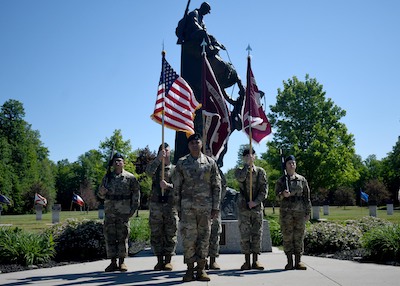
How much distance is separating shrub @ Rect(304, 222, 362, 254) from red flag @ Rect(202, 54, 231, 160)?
3754 millimetres

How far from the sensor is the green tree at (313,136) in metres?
32.1

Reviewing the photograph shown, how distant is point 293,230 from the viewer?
7.70 m

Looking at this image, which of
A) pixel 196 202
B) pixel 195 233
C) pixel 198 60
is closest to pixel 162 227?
pixel 195 233

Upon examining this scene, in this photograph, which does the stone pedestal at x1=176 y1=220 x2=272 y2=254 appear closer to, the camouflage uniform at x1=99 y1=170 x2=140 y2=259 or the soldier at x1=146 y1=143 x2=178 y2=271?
the soldier at x1=146 y1=143 x2=178 y2=271

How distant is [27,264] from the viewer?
28.1 feet

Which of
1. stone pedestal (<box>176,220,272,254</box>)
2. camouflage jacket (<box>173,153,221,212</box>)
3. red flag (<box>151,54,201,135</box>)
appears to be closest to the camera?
camouflage jacket (<box>173,153,221,212</box>)

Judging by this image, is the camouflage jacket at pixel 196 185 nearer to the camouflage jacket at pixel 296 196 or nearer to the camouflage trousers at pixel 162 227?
the camouflage trousers at pixel 162 227

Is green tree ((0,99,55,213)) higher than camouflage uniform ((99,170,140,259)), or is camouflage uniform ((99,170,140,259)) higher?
green tree ((0,99,55,213))

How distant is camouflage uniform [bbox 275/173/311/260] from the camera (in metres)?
7.58

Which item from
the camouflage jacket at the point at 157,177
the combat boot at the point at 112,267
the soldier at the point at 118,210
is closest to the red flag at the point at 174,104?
the camouflage jacket at the point at 157,177

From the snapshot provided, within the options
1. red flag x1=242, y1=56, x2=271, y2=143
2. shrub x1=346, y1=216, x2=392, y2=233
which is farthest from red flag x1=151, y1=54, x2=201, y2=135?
shrub x1=346, y1=216, x2=392, y2=233

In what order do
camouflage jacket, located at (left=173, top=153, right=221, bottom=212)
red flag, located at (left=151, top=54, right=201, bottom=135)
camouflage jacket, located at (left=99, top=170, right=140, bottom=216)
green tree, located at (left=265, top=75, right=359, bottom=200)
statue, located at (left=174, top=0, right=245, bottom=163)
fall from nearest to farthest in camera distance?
camouflage jacket, located at (left=173, top=153, right=221, bottom=212) < camouflage jacket, located at (left=99, top=170, right=140, bottom=216) < red flag, located at (left=151, top=54, right=201, bottom=135) < statue, located at (left=174, top=0, right=245, bottom=163) < green tree, located at (left=265, top=75, right=359, bottom=200)

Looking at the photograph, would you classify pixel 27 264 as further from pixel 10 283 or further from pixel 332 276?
pixel 332 276

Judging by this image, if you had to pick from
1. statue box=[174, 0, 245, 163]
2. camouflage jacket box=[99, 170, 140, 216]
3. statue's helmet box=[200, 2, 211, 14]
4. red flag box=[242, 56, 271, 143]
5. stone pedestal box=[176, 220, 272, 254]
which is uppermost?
statue's helmet box=[200, 2, 211, 14]
